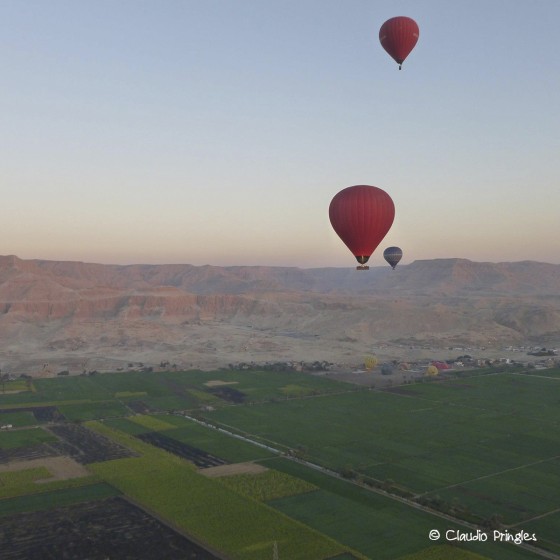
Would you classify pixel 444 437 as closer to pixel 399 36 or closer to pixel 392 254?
pixel 392 254

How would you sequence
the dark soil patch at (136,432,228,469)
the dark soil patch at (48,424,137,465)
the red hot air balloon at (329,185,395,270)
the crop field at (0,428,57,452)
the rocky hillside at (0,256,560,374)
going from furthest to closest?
the rocky hillside at (0,256,560,374), the crop field at (0,428,57,452), the dark soil patch at (48,424,137,465), the dark soil patch at (136,432,228,469), the red hot air balloon at (329,185,395,270)

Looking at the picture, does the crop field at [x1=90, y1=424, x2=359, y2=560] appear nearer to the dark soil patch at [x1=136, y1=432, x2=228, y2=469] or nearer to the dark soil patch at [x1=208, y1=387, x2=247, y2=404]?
the dark soil patch at [x1=136, y1=432, x2=228, y2=469]

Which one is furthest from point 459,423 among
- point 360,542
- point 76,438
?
point 76,438

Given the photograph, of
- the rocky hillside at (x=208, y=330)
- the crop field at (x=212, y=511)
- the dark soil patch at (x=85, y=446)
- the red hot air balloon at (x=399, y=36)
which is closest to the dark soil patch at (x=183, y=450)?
the crop field at (x=212, y=511)

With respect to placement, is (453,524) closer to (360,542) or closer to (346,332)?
(360,542)

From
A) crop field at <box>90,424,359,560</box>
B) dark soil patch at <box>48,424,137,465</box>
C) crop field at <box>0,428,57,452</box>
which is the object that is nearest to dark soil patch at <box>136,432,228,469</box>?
crop field at <box>90,424,359,560</box>
